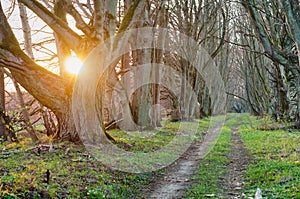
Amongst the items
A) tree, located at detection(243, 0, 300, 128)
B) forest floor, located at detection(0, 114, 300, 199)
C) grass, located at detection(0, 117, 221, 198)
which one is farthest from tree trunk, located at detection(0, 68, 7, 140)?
tree, located at detection(243, 0, 300, 128)

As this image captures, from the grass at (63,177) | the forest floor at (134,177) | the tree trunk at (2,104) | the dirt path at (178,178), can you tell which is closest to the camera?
the grass at (63,177)

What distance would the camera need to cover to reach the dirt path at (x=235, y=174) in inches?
247

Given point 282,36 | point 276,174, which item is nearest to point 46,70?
point 276,174

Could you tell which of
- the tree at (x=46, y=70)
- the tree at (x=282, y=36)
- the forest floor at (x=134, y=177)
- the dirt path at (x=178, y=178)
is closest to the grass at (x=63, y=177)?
the forest floor at (x=134, y=177)

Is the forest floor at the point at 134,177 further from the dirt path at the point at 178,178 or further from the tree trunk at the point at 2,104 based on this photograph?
the tree trunk at the point at 2,104

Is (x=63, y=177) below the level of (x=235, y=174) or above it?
above

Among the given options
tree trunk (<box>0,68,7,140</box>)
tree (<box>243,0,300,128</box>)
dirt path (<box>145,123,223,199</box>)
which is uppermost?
tree (<box>243,0,300,128</box>)

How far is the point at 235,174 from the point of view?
8.07 meters

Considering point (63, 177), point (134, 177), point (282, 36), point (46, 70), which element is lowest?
point (134, 177)

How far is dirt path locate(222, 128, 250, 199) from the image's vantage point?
6286mm

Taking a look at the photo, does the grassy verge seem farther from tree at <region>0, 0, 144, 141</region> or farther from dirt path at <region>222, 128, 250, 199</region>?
tree at <region>0, 0, 144, 141</region>

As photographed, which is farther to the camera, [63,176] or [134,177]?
[134,177]

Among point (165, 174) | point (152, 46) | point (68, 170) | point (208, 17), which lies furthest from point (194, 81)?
point (68, 170)

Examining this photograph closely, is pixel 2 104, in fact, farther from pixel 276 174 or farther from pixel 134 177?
pixel 276 174
